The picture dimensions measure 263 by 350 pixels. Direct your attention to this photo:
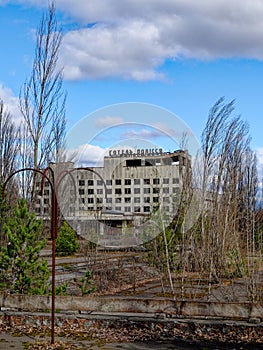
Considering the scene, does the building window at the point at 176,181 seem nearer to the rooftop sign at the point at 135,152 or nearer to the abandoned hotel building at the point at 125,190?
the abandoned hotel building at the point at 125,190

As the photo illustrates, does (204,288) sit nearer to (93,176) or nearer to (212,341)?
(93,176)

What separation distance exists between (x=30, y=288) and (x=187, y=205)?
4484 mm

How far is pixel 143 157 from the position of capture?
9.03 meters

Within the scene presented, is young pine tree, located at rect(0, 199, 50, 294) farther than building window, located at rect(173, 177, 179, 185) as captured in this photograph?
No

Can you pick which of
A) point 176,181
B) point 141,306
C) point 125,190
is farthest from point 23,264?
point 176,181

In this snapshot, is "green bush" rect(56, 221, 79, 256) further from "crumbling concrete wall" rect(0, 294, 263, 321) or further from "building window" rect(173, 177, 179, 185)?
"crumbling concrete wall" rect(0, 294, 263, 321)

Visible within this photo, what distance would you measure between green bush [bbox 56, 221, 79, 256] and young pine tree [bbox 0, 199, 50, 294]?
52.1 ft

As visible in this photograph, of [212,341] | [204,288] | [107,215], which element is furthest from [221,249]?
[212,341]

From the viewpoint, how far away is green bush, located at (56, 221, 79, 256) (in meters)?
25.1

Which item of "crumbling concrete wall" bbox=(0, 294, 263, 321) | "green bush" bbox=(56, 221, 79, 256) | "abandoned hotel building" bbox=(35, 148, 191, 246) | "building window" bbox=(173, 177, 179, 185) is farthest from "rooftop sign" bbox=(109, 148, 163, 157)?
"green bush" bbox=(56, 221, 79, 256)

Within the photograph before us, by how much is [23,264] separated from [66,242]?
16.8 metres

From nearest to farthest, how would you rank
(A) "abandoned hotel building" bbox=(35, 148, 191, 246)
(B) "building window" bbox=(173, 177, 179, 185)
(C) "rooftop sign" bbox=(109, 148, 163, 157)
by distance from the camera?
(C) "rooftop sign" bbox=(109, 148, 163, 157), (A) "abandoned hotel building" bbox=(35, 148, 191, 246), (B) "building window" bbox=(173, 177, 179, 185)

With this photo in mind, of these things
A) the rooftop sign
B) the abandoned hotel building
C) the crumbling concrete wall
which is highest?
the rooftop sign

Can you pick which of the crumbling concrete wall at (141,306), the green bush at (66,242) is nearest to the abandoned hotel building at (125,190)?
A: the crumbling concrete wall at (141,306)
